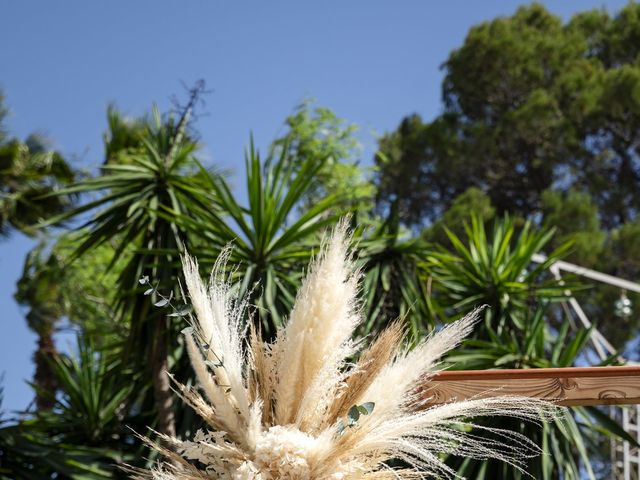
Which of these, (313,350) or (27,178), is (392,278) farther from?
(27,178)

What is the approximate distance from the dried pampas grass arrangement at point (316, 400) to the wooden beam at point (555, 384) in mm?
185

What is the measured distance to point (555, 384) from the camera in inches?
103

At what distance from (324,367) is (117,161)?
8.62 m

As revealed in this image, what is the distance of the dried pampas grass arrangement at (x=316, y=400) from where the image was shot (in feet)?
7.12

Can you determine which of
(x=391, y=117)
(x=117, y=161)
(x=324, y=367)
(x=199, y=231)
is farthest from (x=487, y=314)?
(x=391, y=117)

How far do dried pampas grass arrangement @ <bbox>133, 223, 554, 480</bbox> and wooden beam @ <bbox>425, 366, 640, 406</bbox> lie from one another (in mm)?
185

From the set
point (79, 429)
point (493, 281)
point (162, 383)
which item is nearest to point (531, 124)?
point (493, 281)

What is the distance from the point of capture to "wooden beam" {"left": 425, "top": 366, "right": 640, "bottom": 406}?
260 centimetres

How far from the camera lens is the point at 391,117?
65.7ft

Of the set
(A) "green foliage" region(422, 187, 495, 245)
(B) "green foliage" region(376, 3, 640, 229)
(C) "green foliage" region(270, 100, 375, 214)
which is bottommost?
(C) "green foliage" region(270, 100, 375, 214)

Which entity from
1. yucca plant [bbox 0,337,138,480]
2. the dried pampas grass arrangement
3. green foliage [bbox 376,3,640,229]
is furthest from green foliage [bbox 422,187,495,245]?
the dried pampas grass arrangement

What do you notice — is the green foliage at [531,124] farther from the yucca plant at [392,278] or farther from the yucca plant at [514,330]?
the yucca plant at [392,278]

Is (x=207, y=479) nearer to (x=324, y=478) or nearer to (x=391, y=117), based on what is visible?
(x=324, y=478)

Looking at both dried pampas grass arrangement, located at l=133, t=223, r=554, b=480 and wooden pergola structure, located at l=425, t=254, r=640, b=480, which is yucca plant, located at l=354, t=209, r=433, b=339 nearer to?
wooden pergola structure, located at l=425, t=254, r=640, b=480
